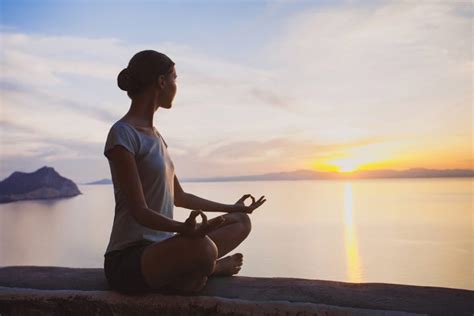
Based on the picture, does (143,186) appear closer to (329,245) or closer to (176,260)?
(176,260)

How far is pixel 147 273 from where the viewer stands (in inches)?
87.7

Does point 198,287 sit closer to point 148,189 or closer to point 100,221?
point 148,189

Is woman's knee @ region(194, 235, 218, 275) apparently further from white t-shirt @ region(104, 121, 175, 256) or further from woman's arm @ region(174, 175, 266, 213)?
woman's arm @ region(174, 175, 266, 213)

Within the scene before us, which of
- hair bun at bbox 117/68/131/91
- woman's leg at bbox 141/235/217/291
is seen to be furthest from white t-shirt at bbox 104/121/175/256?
hair bun at bbox 117/68/131/91

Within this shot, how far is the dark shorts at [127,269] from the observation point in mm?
2238

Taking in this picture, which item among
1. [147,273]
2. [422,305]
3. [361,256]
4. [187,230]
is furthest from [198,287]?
[361,256]

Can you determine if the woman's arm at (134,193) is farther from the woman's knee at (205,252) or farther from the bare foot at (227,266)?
the bare foot at (227,266)

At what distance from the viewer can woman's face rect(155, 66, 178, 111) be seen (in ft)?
8.15

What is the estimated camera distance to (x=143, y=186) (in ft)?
7.70

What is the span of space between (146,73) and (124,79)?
0.14 m

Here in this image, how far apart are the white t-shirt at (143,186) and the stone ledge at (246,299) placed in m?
0.33

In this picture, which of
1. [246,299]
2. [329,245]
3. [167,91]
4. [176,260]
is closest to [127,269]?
[176,260]

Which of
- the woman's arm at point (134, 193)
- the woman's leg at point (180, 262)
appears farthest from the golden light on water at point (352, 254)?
the woman's arm at point (134, 193)

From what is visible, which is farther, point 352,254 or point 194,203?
point 352,254
